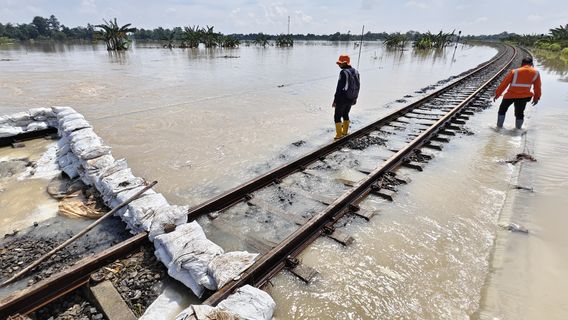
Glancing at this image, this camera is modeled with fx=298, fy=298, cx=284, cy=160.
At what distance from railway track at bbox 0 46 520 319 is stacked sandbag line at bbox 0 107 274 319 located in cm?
17

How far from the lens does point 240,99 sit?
1110 cm

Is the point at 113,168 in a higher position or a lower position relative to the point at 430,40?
lower

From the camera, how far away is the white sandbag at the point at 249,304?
7.00 feet

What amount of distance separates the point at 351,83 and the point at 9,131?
7.02 meters

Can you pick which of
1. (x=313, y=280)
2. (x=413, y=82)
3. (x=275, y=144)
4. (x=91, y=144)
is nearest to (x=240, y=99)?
(x=275, y=144)

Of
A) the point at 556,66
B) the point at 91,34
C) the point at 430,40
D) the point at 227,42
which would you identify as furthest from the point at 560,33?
the point at 91,34

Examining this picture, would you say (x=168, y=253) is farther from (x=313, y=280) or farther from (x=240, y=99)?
(x=240, y=99)

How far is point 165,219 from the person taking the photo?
304 cm

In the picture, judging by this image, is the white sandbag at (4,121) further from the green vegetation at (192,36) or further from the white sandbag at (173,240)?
the green vegetation at (192,36)

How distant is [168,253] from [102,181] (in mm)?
1874

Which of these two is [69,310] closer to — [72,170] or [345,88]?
[72,170]

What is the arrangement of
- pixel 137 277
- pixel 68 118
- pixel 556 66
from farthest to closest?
1. pixel 556 66
2. pixel 68 118
3. pixel 137 277

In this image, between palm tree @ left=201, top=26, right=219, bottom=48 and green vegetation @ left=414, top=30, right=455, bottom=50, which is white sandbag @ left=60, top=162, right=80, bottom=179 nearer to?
palm tree @ left=201, top=26, right=219, bottom=48

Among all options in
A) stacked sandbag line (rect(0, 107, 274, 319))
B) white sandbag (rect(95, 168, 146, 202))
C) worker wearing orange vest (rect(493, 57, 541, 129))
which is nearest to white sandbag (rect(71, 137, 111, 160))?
stacked sandbag line (rect(0, 107, 274, 319))
